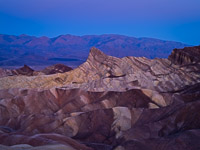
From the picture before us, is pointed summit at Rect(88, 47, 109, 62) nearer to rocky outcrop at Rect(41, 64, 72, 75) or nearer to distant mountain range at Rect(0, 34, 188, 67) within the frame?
rocky outcrop at Rect(41, 64, 72, 75)

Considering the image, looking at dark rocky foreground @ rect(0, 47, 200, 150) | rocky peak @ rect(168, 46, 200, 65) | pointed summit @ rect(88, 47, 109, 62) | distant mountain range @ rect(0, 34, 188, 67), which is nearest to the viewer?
dark rocky foreground @ rect(0, 47, 200, 150)

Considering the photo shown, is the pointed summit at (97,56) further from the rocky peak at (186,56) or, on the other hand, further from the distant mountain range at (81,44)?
the distant mountain range at (81,44)

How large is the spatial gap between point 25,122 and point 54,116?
1661 mm

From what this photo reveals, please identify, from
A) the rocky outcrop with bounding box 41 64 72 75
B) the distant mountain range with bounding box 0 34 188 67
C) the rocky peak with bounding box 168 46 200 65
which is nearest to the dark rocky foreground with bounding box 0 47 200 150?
the rocky peak with bounding box 168 46 200 65

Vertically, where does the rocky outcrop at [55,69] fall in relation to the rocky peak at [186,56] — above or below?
below

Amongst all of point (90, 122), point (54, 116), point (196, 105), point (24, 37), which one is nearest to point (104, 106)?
point (90, 122)

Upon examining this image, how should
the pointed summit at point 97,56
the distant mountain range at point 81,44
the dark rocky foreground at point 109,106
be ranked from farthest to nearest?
the distant mountain range at point 81,44, the pointed summit at point 97,56, the dark rocky foreground at point 109,106

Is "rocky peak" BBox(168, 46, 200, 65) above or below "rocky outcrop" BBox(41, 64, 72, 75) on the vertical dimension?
above

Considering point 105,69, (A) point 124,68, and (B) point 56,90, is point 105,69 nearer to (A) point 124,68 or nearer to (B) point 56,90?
(A) point 124,68

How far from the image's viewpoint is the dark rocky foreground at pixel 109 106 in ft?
35.4

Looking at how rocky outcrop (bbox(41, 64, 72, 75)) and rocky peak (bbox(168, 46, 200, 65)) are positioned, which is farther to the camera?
rocky outcrop (bbox(41, 64, 72, 75))

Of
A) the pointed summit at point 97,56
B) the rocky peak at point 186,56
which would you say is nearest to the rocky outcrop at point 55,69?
the pointed summit at point 97,56

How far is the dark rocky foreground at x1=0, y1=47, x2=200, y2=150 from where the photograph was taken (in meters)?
10.8

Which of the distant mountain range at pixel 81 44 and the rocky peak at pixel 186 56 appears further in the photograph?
the distant mountain range at pixel 81 44
